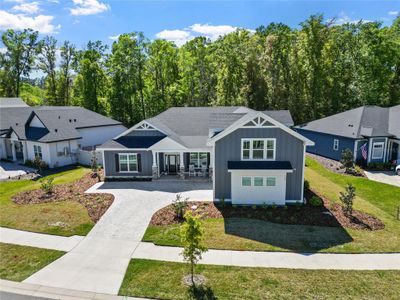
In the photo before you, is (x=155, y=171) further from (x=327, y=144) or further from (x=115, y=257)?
(x=327, y=144)

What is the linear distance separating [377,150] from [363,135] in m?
1.91

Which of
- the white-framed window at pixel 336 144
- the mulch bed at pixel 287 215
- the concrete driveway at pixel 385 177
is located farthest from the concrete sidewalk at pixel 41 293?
the white-framed window at pixel 336 144

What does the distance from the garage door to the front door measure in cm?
805

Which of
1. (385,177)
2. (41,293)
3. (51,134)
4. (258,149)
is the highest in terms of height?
(51,134)

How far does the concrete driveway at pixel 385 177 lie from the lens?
78.1 feet

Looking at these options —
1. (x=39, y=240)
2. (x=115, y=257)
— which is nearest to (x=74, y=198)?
(x=39, y=240)

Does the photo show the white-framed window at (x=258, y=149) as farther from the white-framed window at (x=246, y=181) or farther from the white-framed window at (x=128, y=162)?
the white-framed window at (x=128, y=162)

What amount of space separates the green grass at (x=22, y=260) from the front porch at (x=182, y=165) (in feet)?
37.8

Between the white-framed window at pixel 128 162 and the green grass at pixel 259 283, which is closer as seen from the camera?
the green grass at pixel 259 283

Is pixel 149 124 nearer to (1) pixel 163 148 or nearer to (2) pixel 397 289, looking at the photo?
(1) pixel 163 148

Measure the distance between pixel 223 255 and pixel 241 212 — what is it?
15.6ft

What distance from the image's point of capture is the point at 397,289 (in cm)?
1051

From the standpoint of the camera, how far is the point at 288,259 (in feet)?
41.0

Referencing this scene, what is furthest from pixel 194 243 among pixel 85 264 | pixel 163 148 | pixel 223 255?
pixel 163 148
